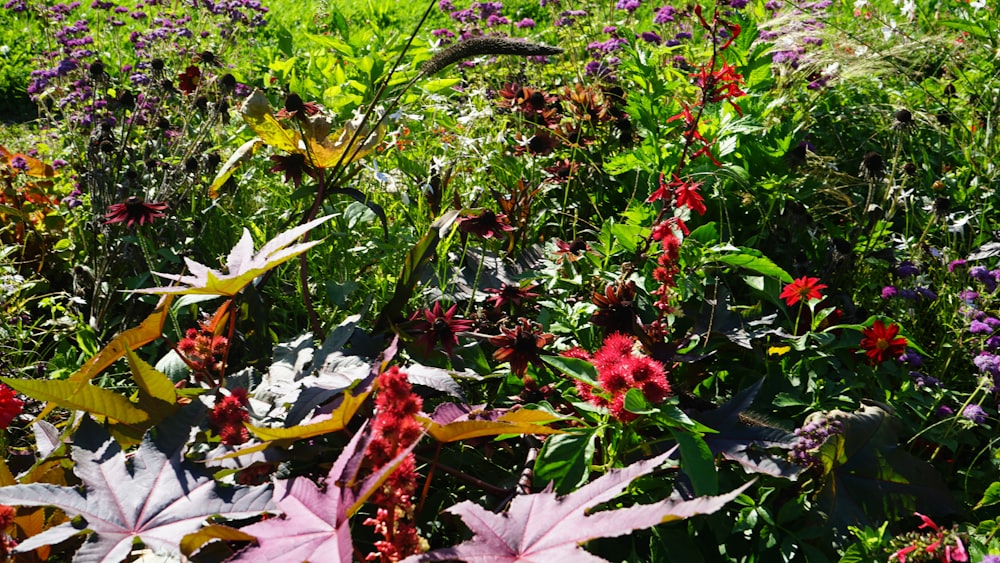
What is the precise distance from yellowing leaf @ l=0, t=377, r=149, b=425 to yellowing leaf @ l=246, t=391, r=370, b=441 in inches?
12.5

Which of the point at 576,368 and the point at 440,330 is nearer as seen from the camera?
the point at 576,368

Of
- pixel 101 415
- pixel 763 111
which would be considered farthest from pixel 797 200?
pixel 101 415

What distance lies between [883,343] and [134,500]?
1415 mm

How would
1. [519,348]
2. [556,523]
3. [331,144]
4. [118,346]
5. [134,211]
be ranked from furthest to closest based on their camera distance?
[134,211], [331,144], [519,348], [118,346], [556,523]

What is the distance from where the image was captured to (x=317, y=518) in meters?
1.10

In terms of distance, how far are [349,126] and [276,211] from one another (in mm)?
850

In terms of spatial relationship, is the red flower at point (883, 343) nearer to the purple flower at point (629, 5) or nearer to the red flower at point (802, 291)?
the red flower at point (802, 291)

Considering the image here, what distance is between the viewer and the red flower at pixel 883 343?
1717mm

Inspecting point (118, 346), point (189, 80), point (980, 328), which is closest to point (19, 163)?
point (189, 80)

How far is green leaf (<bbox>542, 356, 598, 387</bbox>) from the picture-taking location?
4.50 feet

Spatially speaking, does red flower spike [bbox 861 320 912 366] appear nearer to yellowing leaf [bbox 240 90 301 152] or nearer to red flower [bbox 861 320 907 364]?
red flower [bbox 861 320 907 364]

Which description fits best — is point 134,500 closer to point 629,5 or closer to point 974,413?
point 974,413

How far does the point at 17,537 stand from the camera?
1.37 meters

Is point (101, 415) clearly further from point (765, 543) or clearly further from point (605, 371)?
Result: point (765, 543)
